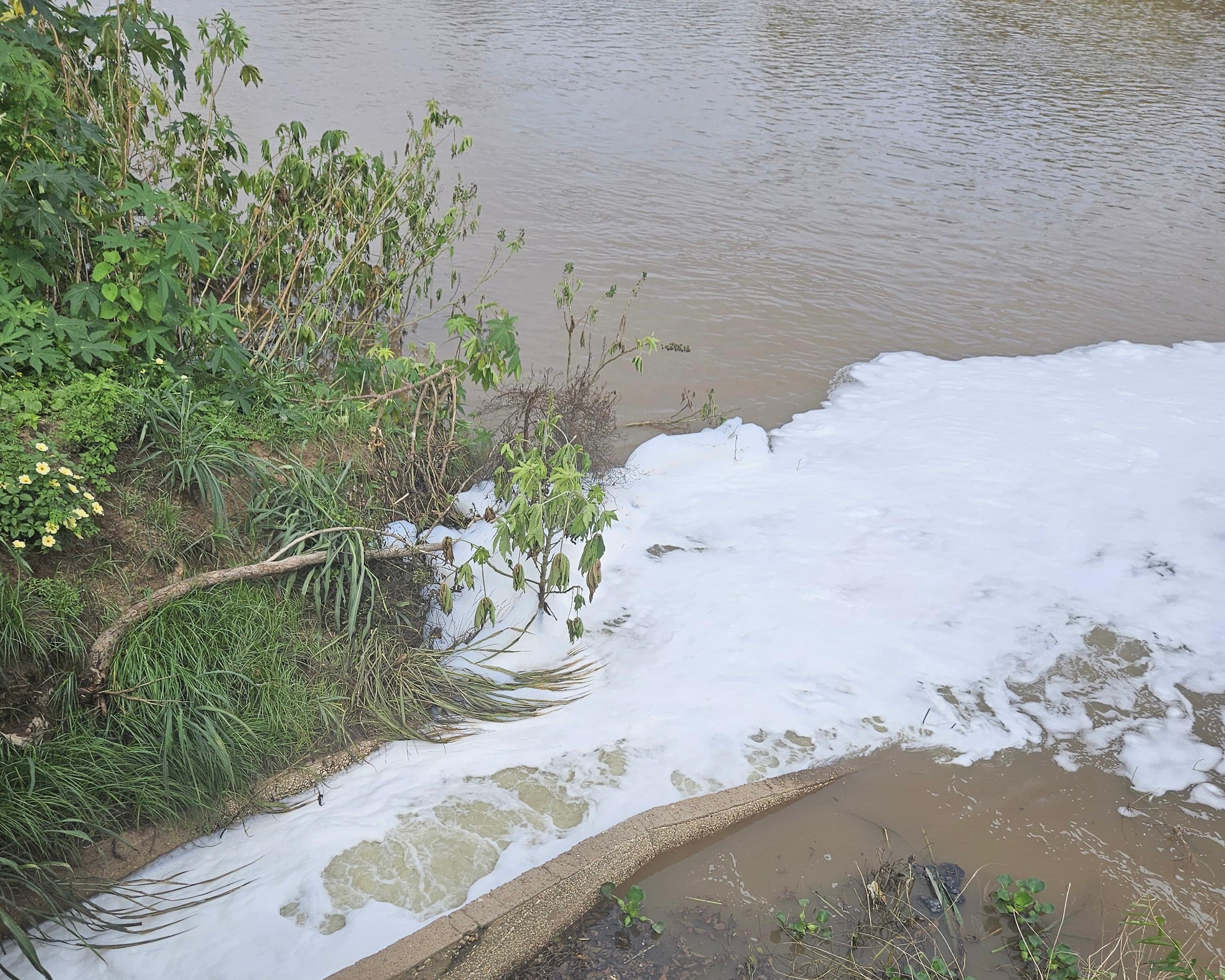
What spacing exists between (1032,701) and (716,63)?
41.1 ft

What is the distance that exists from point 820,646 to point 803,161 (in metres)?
7.85

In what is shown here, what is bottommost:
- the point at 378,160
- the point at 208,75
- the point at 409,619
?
the point at 409,619

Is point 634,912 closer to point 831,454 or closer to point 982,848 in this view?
point 982,848

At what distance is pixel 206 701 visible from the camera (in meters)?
3.11

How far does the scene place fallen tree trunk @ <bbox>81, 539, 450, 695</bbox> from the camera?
9.61 feet

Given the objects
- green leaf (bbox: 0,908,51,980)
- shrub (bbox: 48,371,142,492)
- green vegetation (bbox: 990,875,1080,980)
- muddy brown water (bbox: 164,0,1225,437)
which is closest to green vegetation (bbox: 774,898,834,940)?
green vegetation (bbox: 990,875,1080,980)

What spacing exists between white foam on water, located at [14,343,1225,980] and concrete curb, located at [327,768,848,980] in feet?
0.36

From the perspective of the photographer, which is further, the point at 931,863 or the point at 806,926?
the point at 931,863

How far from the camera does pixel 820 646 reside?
411 cm

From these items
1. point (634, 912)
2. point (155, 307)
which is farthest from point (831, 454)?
point (155, 307)

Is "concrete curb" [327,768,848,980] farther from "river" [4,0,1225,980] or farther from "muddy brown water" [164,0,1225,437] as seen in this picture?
"muddy brown water" [164,0,1225,437]

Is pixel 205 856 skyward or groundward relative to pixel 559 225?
groundward

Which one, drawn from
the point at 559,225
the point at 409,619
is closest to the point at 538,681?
the point at 409,619

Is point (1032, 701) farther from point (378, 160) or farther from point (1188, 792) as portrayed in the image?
point (378, 160)
